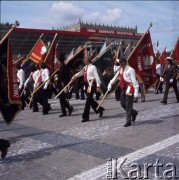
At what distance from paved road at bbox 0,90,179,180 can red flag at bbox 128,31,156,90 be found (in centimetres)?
141

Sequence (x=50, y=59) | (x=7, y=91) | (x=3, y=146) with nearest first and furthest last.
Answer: (x=3, y=146), (x=7, y=91), (x=50, y=59)

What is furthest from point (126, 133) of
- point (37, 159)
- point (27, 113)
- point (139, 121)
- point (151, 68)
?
point (27, 113)

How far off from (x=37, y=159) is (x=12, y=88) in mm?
1301

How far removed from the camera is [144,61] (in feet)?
35.7

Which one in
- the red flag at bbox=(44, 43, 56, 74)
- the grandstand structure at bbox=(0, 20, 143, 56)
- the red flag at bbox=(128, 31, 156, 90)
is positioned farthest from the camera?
the grandstand structure at bbox=(0, 20, 143, 56)

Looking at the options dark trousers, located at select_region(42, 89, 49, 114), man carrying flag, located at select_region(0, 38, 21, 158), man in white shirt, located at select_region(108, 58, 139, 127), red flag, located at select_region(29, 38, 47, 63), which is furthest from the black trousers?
man carrying flag, located at select_region(0, 38, 21, 158)

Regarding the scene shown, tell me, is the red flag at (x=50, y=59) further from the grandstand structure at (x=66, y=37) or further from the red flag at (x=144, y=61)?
the grandstand structure at (x=66, y=37)

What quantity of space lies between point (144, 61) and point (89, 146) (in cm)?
510

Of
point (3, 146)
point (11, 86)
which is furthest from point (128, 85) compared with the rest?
point (3, 146)

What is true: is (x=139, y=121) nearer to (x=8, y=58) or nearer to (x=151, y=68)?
(x=151, y=68)

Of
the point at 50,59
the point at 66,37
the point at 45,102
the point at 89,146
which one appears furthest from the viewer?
the point at 66,37

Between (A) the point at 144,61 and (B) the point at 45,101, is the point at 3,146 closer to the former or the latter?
(B) the point at 45,101

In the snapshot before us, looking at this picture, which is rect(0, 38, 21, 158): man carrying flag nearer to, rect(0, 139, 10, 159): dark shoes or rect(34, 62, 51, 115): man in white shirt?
rect(0, 139, 10, 159): dark shoes

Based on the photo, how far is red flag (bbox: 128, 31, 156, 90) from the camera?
10.5m
